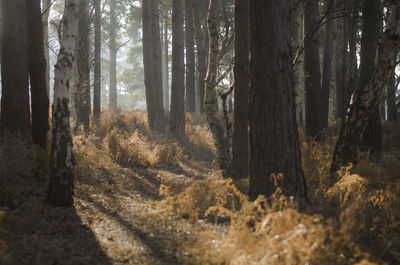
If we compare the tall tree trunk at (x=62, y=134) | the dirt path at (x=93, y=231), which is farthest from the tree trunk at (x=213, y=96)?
the tall tree trunk at (x=62, y=134)

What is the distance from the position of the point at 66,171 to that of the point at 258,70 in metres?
3.06

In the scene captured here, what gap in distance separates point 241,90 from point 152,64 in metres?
7.83

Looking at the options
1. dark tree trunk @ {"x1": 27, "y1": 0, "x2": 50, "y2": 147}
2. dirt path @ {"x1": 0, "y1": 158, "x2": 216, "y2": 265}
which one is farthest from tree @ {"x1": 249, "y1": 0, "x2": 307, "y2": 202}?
dark tree trunk @ {"x1": 27, "y1": 0, "x2": 50, "y2": 147}

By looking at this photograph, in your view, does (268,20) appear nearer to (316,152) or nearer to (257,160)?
(257,160)

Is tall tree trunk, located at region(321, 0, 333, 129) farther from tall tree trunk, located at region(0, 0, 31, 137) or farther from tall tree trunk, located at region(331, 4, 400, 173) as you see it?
tall tree trunk, located at region(0, 0, 31, 137)

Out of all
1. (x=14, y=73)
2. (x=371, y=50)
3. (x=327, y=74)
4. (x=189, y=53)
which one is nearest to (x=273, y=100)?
(x=371, y=50)

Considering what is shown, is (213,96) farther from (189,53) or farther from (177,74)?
(189,53)

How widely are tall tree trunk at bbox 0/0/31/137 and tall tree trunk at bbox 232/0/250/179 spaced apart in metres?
4.96

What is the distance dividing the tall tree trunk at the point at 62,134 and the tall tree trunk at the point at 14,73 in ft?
11.2

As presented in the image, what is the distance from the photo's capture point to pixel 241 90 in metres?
5.78

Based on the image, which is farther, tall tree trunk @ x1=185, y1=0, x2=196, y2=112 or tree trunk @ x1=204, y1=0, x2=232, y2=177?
tall tree trunk @ x1=185, y1=0, x2=196, y2=112

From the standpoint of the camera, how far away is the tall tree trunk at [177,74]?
1237 centimetres

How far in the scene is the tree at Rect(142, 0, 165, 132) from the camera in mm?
12523

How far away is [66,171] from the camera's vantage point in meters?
4.70
